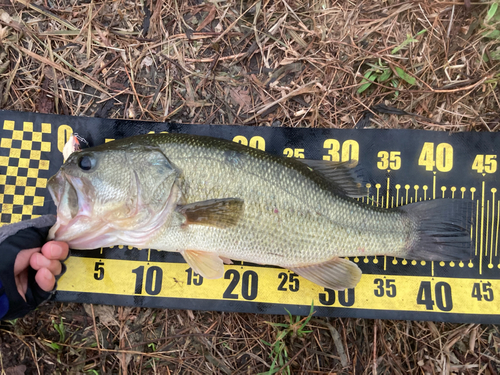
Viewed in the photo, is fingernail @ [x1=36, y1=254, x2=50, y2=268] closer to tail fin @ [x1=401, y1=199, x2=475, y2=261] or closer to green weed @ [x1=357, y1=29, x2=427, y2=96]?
tail fin @ [x1=401, y1=199, x2=475, y2=261]

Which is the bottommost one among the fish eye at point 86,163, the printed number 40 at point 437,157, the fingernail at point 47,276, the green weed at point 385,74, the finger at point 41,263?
the fingernail at point 47,276

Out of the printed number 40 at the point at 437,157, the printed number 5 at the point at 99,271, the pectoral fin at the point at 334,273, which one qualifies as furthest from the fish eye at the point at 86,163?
the printed number 40 at the point at 437,157

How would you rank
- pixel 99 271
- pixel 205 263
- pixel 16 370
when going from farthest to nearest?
pixel 99 271
pixel 16 370
pixel 205 263

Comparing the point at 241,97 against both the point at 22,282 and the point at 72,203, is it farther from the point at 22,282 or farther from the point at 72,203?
the point at 22,282

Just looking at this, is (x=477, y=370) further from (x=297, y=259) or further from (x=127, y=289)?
(x=127, y=289)

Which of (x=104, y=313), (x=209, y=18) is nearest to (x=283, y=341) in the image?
(x=104, y=313)

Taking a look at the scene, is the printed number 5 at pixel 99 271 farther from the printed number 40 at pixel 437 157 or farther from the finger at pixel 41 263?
the printed number 40 at pixel 437 157

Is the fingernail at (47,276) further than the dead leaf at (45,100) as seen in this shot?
No
